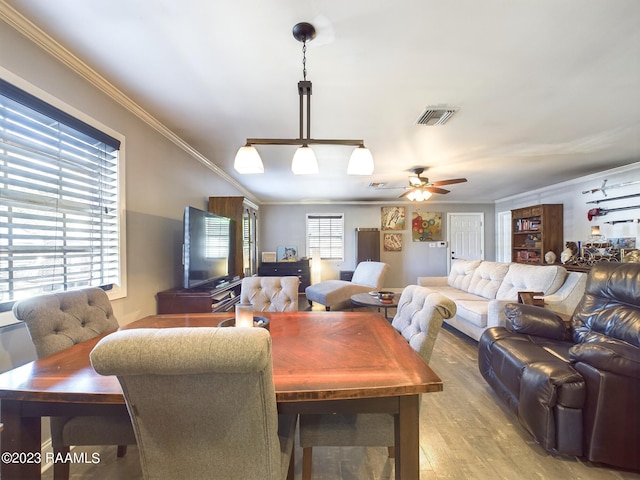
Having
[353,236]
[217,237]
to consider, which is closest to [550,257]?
[353,236]

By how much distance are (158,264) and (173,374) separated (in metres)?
2.29

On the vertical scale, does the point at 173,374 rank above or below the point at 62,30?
below

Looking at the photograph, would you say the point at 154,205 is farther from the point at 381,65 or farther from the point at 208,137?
the point at 381,65

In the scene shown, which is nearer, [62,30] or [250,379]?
[250,379]

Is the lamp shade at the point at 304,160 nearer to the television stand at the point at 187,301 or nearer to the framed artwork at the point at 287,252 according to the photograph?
the television stand at the point at 187,301

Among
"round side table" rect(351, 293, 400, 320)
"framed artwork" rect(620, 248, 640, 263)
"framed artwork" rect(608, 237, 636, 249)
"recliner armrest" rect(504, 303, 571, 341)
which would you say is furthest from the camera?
"framed artwork" rect(608, 237, 636, 249)

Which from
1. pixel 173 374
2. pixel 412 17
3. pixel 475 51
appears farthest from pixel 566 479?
pixel 412 17

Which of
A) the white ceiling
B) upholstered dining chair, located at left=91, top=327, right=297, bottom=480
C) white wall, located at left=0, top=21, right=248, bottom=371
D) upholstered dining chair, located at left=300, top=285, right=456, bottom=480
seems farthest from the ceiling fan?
upholstered dining chair, located at left=91, top=327, right=297, bottom=480

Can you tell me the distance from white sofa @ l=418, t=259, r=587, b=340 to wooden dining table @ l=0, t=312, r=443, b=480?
184 centimetres

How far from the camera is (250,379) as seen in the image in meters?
0.76

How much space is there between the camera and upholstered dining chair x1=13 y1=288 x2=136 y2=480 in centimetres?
117

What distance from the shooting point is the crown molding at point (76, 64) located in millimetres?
1411

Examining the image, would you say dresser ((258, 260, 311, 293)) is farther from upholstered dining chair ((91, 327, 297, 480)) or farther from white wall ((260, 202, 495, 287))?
upholstered dining chair ((91, 327, 297, 480))

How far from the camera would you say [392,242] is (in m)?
7.21
